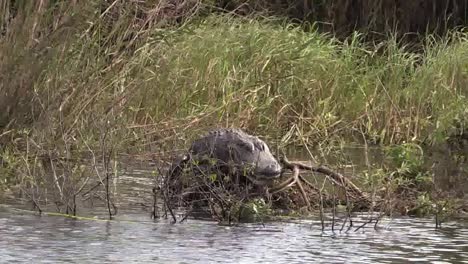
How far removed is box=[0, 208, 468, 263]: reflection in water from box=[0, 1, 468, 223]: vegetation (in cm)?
62

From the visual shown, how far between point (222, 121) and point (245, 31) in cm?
257

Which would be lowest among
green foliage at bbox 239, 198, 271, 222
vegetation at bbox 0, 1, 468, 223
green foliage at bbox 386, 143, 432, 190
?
green foliage at bbox 239, 198, 271, 222

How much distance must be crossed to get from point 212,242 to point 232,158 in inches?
55.2

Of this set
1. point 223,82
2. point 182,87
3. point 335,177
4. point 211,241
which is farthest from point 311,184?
point 223,82

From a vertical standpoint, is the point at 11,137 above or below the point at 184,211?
above

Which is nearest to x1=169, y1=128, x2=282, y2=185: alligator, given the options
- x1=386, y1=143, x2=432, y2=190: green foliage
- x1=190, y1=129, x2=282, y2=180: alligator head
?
x1=190, y1=129, x2=282, y2=180: alligator head

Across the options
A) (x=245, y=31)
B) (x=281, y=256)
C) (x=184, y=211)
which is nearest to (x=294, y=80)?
(x=245, y=31)

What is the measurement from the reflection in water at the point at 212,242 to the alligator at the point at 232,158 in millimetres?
568

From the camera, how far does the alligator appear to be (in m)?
A: 8.02

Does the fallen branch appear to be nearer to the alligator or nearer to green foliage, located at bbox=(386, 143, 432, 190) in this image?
the alligator

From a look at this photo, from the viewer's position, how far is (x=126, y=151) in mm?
9969

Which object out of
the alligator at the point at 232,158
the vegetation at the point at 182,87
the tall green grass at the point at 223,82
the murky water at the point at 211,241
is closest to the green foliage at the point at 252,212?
the murky water at the point at 211,241

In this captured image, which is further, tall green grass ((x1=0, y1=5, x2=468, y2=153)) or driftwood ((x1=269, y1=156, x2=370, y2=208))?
tall green grass ((x1=0, y1=5, x2=468, y2=153))

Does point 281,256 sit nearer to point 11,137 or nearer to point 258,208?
point 258,208
